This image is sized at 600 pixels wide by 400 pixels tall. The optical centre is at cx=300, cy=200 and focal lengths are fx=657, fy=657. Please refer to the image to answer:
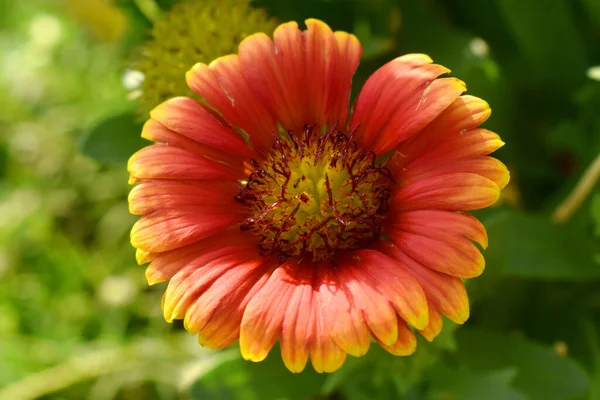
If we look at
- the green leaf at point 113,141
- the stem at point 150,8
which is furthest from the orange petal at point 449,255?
the stem at point 150,8

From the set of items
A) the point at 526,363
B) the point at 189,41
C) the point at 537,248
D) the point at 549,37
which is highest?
the point at 189,41

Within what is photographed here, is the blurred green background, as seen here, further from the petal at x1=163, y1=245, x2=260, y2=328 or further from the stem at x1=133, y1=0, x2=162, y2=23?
the petal at x1=163, y1=245, x2=260, y2=328

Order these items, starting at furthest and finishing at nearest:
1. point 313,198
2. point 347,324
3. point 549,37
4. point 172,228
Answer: point 549,37
point 313,198
point 172,228
point 347,324

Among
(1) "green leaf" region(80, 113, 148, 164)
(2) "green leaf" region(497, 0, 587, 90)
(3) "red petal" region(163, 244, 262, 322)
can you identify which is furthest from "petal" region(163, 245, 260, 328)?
(2) "green leaf" region(497, 0, 587, 90)

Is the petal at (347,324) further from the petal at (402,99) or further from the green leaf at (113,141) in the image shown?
the green leaf at (113,141)

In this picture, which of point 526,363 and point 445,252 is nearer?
point 445,252

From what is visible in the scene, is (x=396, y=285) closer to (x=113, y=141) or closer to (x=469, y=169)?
(x=469, y=169)

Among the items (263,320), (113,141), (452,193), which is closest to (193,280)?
(263,320)
